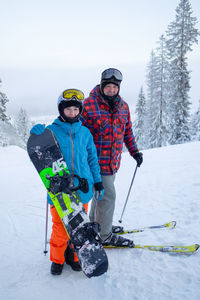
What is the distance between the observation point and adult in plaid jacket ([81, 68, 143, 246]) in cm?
273

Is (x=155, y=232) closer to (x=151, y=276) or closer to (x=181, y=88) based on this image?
(x=151, y=276)

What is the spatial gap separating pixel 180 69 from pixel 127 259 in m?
20.8

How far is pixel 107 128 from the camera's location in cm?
276

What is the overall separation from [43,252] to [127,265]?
138 centimetres

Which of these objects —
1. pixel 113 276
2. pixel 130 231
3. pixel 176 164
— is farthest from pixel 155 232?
pixel 176 164

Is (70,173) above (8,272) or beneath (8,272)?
above

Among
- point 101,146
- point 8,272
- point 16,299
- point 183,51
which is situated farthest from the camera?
point 183,51

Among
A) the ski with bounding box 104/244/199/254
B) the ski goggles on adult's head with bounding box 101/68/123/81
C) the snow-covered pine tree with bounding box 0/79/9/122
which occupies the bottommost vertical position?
the ski with bounding box 104/244/199/254

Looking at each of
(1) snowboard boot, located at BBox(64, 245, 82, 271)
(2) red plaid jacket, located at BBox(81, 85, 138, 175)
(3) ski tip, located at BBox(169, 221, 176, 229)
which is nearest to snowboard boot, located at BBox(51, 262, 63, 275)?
(1) snowboard boot, located at BBox(64, 245, 82, 271)

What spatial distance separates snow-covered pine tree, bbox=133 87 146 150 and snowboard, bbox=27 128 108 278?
25199 mm

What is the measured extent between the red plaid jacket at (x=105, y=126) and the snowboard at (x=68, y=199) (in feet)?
2.11

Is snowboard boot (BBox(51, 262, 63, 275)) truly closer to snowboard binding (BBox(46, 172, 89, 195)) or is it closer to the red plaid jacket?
snowboard binding (BBox(46, 172, 89, 195))

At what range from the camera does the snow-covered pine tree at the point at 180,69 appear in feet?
60.3

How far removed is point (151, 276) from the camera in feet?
7.61
